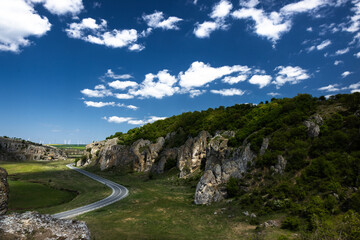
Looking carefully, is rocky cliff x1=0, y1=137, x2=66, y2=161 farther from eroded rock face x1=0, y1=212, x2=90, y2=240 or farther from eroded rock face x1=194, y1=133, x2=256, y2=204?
eroded rock face x1=0, y1=212, x2=90, y2=240

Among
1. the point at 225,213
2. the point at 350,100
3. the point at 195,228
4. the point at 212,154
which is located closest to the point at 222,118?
the point at 212,154

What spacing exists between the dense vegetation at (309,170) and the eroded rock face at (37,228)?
761 inches

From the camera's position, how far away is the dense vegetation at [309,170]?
84.7 ft

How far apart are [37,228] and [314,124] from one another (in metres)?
49.3

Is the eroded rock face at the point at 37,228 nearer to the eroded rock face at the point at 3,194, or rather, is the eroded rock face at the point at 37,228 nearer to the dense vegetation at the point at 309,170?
the eroded rock face at the point at 3,194

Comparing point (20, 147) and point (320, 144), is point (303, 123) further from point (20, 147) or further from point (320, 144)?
point (20, 147)

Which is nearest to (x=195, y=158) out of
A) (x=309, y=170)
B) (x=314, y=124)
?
(x=314, y=124)

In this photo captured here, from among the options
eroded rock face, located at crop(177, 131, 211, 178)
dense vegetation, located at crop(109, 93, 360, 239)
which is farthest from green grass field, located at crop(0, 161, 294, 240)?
eroded rock face, located at crop(177, 131, 211, 178)

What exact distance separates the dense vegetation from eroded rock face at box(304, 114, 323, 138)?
724mm

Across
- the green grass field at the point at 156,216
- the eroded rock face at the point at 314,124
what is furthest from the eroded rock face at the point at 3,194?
the eroded rock face at the point at 314,124

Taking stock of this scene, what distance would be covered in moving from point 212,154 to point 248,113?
2449 centimetres

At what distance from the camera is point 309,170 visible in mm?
33312

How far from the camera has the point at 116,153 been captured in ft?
334

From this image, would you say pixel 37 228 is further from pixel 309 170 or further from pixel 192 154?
pixel 192 154
